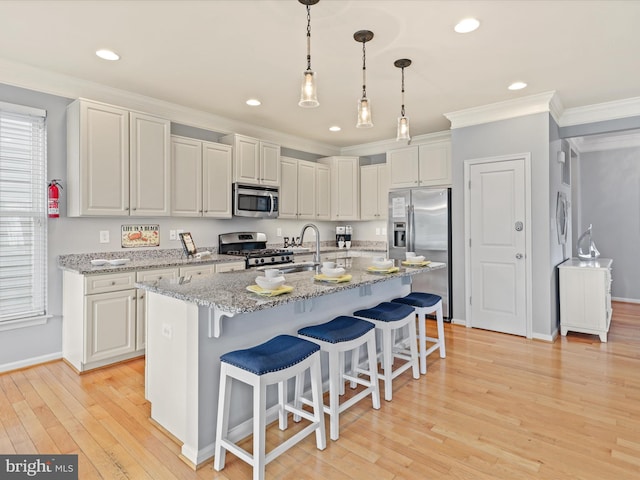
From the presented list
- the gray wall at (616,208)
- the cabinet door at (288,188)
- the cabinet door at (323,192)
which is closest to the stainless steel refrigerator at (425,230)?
the cabinet door at (323,192)

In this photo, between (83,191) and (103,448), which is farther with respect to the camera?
(83,191)

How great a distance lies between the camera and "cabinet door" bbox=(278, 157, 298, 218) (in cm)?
522

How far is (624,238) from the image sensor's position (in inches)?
232

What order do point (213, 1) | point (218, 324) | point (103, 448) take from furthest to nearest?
1. point (213, 1)
2. point (103, 448)
3. point (218, 324)

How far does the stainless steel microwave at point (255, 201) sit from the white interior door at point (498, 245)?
8.12ft

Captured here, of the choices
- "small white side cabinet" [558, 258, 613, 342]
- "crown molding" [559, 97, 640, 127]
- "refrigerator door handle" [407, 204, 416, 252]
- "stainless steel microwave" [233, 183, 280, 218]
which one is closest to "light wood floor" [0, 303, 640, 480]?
"small white side cabinet" [558, 258, 613, 342]

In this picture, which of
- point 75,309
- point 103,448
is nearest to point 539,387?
point 103,448

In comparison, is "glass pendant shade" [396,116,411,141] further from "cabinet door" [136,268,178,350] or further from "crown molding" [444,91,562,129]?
"cabinet door" [136,268,178,350]

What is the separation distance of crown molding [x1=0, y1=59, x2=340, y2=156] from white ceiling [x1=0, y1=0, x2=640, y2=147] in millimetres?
110

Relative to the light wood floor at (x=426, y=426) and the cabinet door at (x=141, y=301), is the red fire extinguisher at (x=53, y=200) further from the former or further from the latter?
the light wood floor at (x=426, y=426)

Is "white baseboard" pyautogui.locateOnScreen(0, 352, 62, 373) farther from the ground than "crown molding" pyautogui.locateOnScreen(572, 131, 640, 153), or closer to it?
closer to it

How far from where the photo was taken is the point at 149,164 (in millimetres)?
3707

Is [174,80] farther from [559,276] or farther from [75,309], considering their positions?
[559,276]

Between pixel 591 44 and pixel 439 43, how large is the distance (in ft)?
3.77
